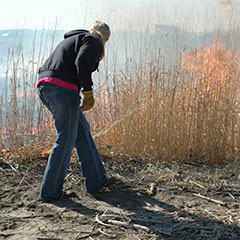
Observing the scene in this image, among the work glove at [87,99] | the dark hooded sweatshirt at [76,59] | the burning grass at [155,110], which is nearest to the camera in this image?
the dark hooded sweatshirt at [76,59]

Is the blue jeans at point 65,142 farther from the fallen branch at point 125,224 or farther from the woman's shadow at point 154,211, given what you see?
the fallen branch at point 125,224

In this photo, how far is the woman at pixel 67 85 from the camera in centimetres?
266

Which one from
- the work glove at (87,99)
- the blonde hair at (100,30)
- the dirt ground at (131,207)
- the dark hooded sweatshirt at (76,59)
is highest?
the blonde hair at (100,30)

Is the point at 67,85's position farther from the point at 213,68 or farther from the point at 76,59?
the point at 213,68

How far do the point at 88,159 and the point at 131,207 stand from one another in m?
0.57

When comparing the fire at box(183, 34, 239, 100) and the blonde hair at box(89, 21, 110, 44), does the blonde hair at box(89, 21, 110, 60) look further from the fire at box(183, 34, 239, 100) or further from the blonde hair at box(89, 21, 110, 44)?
the fire at box(183, 34, 239, 100)

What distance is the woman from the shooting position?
2.66 metres

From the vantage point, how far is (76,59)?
8.70ft

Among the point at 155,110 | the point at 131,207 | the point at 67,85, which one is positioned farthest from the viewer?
the point at 155,110

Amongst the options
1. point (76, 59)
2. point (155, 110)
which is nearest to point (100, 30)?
point (76, 59)

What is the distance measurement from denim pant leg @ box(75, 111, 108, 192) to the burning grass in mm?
1260

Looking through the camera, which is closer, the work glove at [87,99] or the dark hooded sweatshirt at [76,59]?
the dark hooded sweatshirt at [76,59]

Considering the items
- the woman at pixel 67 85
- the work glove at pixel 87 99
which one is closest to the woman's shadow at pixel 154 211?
the woman at pixel 67 85

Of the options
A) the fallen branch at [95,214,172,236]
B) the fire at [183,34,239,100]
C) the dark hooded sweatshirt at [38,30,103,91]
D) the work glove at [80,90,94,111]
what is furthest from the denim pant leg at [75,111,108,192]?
the fire at [183,34,239,100]
